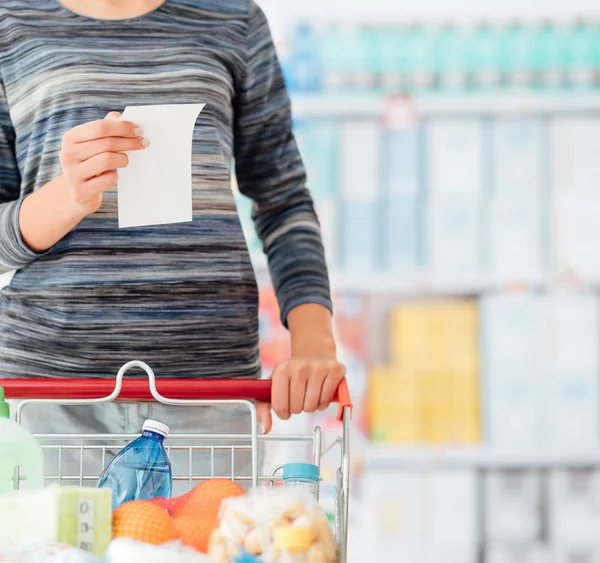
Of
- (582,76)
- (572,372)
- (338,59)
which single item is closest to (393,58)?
(338,59)

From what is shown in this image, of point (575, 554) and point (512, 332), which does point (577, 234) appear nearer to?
point (512, 332)

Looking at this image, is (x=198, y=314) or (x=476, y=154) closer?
(x=198, y=314)

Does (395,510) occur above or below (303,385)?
below

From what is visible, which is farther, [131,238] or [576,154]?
[576,154]

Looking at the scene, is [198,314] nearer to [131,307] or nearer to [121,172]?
[131,307]

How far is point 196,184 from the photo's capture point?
116 cm

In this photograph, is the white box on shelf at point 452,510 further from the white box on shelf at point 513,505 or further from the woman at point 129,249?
the woman at point 129,249

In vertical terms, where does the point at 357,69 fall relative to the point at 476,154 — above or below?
above

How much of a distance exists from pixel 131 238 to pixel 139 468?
34 cm

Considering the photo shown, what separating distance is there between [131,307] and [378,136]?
1.82m

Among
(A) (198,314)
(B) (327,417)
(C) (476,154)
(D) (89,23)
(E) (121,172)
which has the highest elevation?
(C) (476,154)

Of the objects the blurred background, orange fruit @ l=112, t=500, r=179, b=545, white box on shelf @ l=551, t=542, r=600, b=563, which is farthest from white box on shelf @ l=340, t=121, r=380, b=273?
orange fruit @ l=112, t=500, r=179, b=545

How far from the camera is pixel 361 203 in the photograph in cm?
282

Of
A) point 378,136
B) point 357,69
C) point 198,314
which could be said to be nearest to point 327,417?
point 378,136
